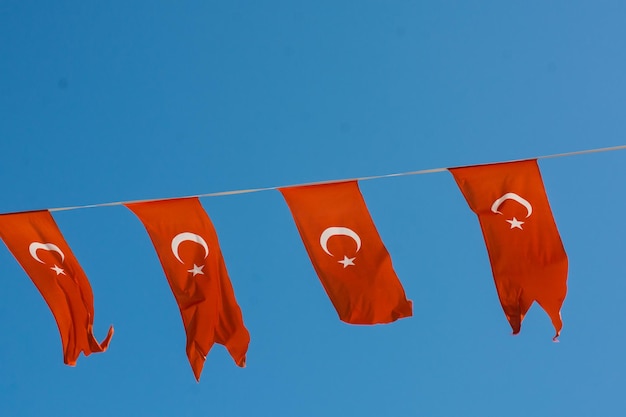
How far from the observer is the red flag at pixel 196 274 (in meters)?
11.1

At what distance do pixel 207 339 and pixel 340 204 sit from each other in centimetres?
269

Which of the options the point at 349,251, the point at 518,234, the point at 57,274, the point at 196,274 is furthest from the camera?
the point at 57,274

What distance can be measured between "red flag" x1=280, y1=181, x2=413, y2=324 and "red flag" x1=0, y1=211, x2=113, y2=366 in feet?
11.2

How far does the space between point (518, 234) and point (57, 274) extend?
21.8 ft

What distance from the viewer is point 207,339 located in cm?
1115

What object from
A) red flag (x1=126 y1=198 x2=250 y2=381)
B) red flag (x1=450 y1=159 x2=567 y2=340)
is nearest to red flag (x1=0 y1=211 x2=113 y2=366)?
red flag (x1=126 y1=198 x2=250 y2=381)

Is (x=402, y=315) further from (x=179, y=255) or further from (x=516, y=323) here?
(x=179, y=255)

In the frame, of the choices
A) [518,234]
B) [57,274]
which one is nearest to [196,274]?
[57,274]

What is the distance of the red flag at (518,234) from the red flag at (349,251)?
1360 mm

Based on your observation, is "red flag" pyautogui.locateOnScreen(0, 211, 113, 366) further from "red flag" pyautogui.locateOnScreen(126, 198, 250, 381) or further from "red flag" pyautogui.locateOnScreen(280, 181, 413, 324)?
"red flag" pyautogui.locateOnScreen(280, 181, 413, 324)

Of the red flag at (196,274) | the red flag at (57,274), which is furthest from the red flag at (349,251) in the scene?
the red flag at (57,274)

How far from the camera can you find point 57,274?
38.2 ft

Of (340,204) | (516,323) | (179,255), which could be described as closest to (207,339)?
(179,255)

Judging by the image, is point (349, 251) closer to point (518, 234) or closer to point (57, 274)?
point (518, 234)
